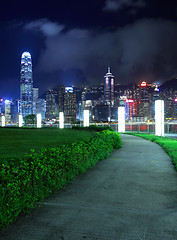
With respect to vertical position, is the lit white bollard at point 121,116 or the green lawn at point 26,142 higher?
the lit white bollard at point 121,116

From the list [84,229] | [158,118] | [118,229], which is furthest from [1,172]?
[158,118]

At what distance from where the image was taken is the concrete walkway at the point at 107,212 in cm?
319

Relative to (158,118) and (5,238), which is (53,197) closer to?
(5,238)

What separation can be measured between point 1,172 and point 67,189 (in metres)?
2.12

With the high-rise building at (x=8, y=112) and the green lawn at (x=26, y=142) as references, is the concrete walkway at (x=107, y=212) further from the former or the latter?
the high-rise building at (x=8, y=112)

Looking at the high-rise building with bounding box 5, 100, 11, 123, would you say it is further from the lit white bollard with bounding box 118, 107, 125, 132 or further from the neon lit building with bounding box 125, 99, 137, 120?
the lit white bollard with bounding box 118, 107, 125, 132

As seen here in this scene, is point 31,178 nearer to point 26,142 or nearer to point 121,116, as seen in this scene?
point 26,142

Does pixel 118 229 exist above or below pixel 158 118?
below

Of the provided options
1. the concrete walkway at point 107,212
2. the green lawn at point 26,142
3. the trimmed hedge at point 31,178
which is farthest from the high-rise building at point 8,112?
the concrete walkway at point 107,212

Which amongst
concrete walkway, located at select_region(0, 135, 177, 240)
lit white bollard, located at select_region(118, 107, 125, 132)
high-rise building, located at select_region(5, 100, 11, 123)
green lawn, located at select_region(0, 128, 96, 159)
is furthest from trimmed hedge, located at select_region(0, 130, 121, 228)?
high-rise building, located at select_region(5, 100, 11, 123)

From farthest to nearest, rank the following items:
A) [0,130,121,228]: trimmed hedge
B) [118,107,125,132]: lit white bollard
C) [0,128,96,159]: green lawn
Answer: [118,107,125,132]: lit white bollard < [0,128,96,159]: green lawn < [0,130,121,228]: trimmed hedge

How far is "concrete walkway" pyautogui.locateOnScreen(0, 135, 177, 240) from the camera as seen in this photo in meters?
3.19

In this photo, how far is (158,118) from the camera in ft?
66.5

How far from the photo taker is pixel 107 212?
3.91 metres
